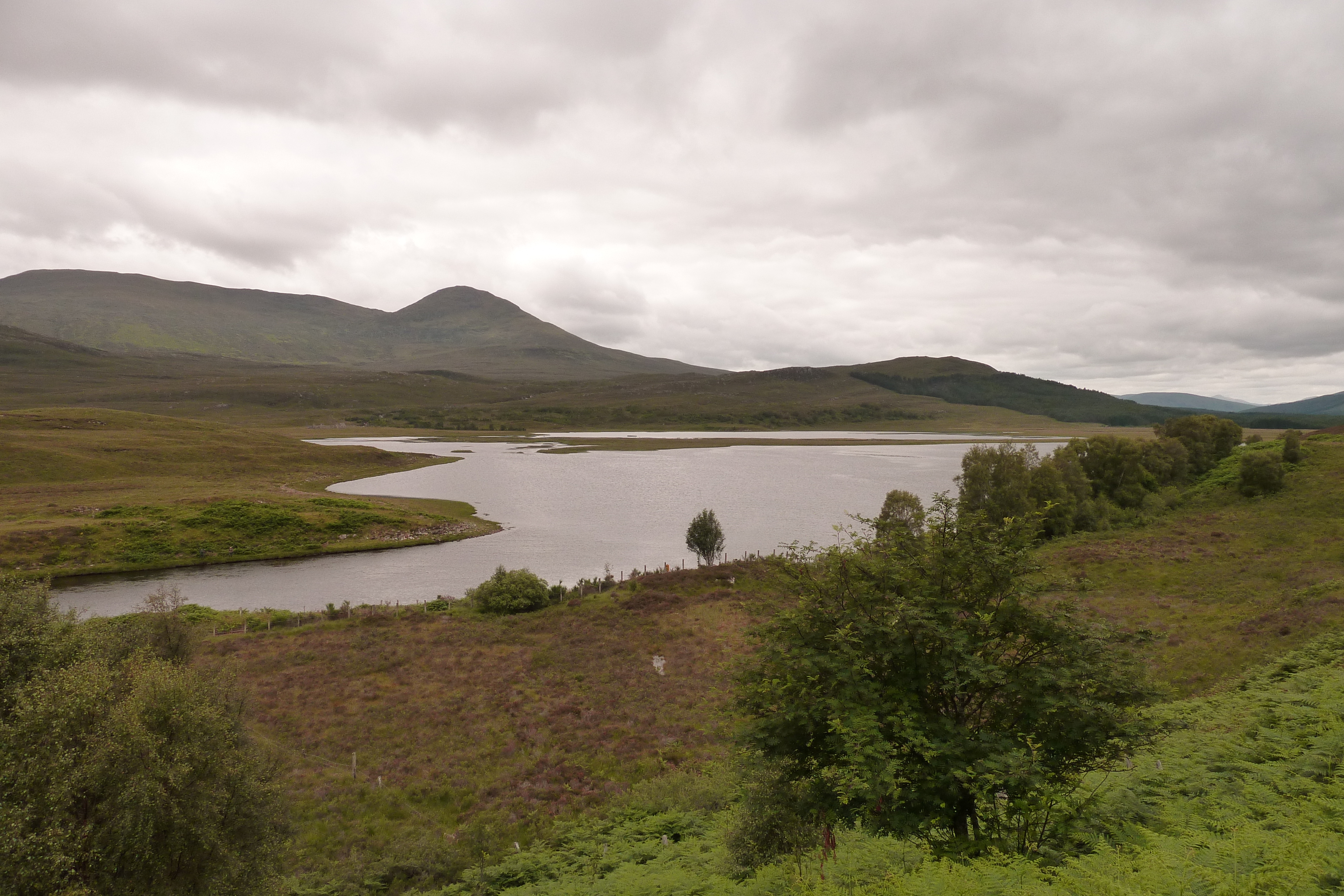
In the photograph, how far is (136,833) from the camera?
14.8m

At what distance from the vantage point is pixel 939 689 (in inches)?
561

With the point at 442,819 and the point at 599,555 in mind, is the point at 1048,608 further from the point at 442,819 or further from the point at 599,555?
the point at 599,555

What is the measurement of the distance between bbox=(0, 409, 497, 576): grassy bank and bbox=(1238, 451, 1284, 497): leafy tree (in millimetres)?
98915

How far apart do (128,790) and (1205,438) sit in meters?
129

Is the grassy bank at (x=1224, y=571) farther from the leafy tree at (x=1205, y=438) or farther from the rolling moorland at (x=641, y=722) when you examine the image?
the leafy tree at (x=1205, y=438)

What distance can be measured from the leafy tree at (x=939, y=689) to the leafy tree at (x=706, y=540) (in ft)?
169

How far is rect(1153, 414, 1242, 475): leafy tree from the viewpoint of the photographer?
9612 centimetres

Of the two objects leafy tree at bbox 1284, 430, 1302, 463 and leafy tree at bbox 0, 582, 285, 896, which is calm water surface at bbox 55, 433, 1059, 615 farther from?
leafy tree at bbox 1284, 430, 1302, 463

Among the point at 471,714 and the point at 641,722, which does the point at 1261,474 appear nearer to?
the point at 641,722

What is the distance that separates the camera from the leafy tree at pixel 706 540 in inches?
2665

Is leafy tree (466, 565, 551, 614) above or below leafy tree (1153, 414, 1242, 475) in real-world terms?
below

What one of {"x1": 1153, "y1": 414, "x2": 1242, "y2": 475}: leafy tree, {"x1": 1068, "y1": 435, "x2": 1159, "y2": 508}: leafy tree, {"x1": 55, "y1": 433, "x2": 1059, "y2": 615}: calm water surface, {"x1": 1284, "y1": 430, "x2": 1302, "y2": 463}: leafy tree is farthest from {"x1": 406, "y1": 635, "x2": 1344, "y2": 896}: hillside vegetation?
{"x1": 1153, "y1": 414, "x2": 1242, "y2": 475}: leafy tree

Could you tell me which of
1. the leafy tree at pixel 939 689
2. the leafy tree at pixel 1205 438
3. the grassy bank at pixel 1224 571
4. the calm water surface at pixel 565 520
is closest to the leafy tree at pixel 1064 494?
the grassy bank at pixel 1224 571

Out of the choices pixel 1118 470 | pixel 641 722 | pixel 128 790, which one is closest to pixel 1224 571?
pixel 1118 470
